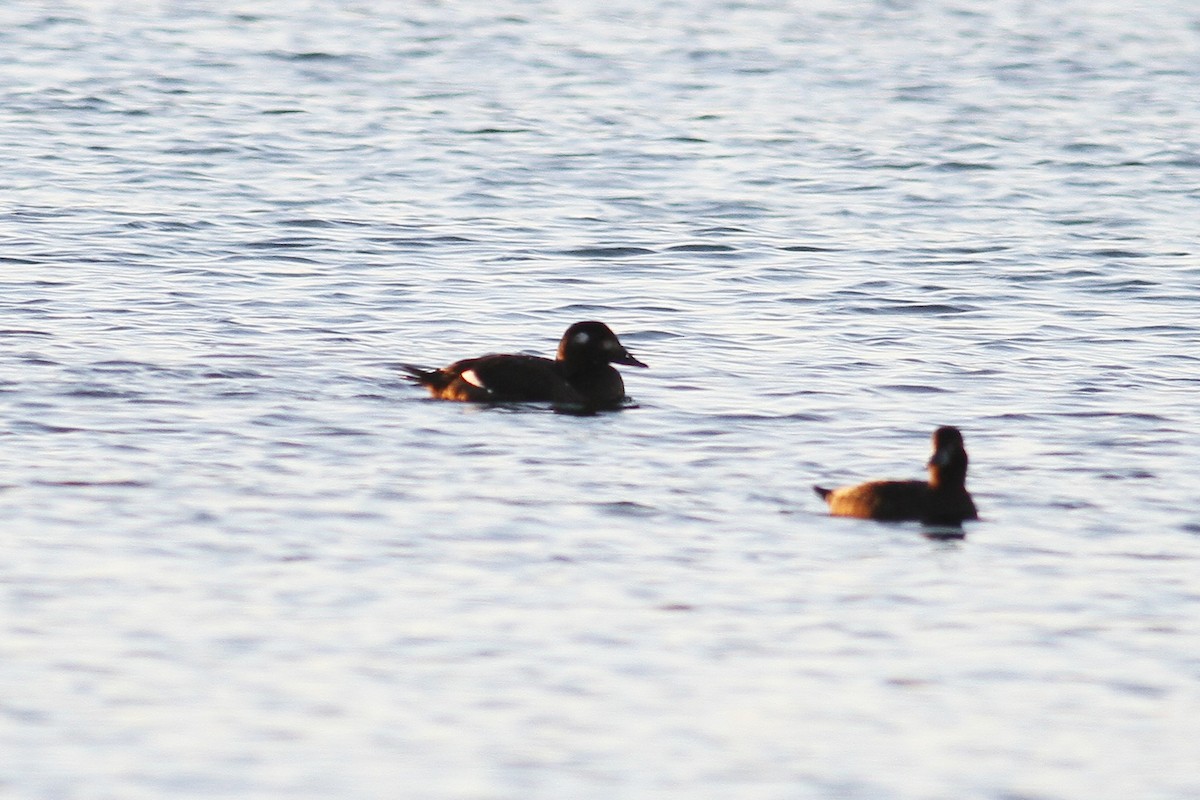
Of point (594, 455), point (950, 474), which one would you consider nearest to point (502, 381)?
point (594, 455)

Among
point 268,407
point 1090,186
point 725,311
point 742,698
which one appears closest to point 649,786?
point 742,698

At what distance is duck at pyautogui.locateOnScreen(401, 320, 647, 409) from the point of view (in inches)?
533

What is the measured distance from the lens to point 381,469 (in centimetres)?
1173

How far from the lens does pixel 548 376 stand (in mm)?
13883

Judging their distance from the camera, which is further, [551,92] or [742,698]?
[551,92]

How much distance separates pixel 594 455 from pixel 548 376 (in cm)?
165

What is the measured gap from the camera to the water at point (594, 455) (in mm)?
7918

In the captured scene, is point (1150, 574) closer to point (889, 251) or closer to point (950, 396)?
point (950, 396)

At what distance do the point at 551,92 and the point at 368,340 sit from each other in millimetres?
15456

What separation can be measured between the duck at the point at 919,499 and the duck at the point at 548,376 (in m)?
3.04

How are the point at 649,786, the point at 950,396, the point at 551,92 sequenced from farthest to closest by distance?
1. the point at 551,92
2. the point at 950,396
3. the point at 649,786

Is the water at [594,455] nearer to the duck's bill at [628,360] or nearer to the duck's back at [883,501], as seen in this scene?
the duck's back at [883,501]

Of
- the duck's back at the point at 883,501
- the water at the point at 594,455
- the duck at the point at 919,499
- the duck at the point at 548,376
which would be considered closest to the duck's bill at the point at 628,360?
the duck at the point at 548,376

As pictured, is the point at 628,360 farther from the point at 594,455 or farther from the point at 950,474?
the point at 950,474
